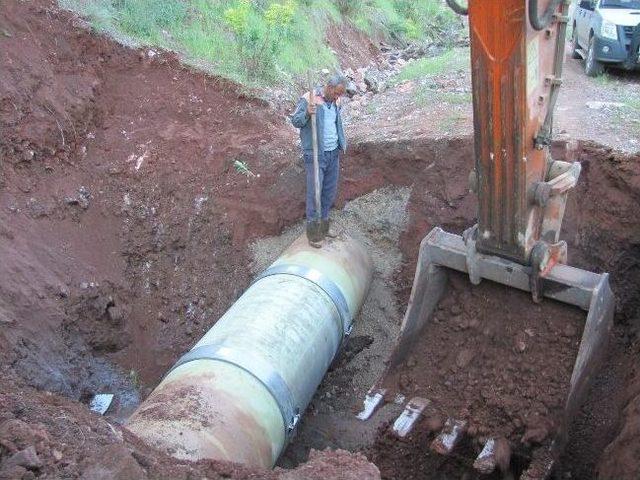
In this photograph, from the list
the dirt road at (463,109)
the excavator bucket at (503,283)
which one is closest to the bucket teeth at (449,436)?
the excavator bucket at (503,283)

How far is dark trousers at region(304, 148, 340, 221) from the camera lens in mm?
6773

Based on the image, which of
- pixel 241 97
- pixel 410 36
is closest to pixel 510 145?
pixel 241 97

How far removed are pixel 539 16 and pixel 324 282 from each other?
132 inches

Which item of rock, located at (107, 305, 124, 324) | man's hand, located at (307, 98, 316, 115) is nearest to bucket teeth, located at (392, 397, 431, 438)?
man's hand, located at (307, 98, 316, 115)

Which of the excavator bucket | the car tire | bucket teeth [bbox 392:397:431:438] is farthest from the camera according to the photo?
the car tire

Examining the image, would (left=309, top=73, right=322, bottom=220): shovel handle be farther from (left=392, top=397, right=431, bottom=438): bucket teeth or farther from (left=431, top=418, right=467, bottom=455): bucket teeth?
(left=431, top=418, right=467, bottom=455): bucket teeth

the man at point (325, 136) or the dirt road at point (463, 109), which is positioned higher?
the man at point (325, 136)

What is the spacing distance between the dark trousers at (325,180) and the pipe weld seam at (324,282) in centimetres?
66

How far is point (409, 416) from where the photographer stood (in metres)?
5.44

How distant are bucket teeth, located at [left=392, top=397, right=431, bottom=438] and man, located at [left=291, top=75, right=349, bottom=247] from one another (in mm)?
2132

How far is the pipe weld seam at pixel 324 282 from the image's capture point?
655 cm

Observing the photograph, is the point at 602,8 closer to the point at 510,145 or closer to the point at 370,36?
the point at 370,36

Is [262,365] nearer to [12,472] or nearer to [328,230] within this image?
[328,230]

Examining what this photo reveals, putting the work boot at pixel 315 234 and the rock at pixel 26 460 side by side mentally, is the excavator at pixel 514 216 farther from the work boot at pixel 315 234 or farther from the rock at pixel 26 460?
the rock at pixel 26 460
